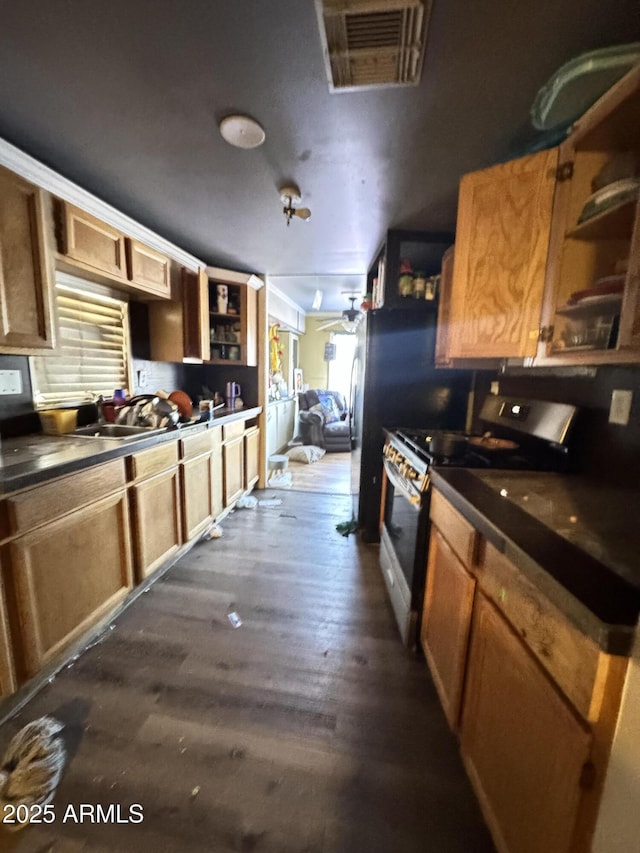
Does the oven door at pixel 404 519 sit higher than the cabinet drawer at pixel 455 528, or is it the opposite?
the cabinet drawer at pixel 455 528

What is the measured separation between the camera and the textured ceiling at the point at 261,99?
3.05 feet

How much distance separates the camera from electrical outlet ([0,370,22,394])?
1.72 metres

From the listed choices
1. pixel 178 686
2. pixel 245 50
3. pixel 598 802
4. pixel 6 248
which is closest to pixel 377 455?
pixel 178 686

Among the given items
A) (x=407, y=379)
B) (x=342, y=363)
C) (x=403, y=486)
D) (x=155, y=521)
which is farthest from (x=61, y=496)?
(x=342, y=363)

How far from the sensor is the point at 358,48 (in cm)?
100

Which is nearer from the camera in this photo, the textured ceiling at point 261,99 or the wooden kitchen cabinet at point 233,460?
the textured ceiling at point 261,99

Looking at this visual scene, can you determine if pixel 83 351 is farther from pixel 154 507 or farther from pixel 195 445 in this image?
pixel 154 507

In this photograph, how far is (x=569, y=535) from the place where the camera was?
854mm

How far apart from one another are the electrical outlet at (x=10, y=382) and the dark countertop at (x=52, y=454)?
0.83 ft

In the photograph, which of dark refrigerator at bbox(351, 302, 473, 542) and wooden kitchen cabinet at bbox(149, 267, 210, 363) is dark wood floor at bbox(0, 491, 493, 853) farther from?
wooden kitchen cabinet at bbox(149, 267, 210, 363)

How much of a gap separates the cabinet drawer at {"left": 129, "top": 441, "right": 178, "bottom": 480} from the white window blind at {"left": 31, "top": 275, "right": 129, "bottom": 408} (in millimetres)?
677

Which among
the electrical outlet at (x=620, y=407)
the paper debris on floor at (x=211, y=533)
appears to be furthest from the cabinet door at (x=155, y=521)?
the electrical outlet at (x=620, y=407)

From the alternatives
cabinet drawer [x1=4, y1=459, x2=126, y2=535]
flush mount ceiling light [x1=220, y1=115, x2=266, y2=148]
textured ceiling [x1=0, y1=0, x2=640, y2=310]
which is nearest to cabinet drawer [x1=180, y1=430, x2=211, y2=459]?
cabinet drawer [x1=4, y1=459, x2=126, y2=535]

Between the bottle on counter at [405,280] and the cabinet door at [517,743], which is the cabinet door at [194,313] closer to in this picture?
the bottle on counter at [405,280]
